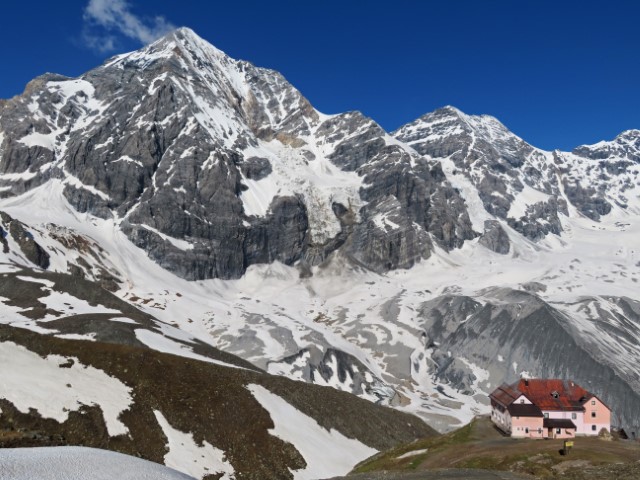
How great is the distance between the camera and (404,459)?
7112 cm


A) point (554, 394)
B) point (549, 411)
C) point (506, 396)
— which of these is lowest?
point (549, 411)

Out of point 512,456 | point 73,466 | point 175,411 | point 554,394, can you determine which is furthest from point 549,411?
point 73,466

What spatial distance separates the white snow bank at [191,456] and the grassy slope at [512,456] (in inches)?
655

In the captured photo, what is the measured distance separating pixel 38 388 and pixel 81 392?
4.62 meters

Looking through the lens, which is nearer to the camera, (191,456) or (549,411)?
(191,456)

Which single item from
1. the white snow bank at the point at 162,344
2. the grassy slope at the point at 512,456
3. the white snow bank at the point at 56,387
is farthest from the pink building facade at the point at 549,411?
the white snow bank at the point at 162,344

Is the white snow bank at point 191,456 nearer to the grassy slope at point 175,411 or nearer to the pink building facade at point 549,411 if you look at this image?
the grassy slope at point 175,411

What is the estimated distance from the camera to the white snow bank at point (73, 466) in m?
19.0

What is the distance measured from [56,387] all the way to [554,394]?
59.6 metres

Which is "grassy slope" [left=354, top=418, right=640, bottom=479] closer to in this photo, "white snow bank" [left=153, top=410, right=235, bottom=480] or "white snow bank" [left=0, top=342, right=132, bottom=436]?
"white snow bank" [left=153, top=410, right=235, bottom=480]

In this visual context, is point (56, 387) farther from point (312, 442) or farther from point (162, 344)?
point (162, 344)

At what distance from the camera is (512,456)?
5722 cm

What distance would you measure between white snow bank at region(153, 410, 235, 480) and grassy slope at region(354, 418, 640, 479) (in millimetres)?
16634

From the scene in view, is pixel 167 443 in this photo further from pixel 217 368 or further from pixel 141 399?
pixel 217 368
